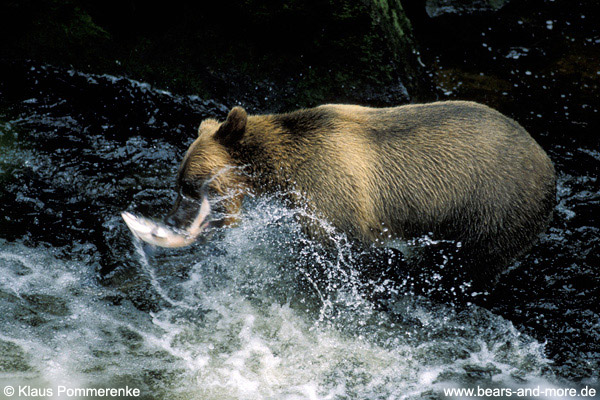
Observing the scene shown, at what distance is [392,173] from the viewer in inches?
181

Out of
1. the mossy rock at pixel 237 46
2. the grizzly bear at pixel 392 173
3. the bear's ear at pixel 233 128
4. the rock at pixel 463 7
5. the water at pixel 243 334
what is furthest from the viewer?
the rock at pixel 463 7

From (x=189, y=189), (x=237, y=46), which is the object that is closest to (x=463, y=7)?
(x=237, y=46)

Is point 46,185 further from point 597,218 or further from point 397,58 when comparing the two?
point 597,218

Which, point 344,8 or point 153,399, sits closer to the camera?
point 153,399

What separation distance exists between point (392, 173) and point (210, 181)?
1.50 m

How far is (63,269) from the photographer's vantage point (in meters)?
4.96

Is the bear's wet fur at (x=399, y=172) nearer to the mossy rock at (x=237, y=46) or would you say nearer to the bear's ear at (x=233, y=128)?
the bear's ear at (x=233, y=128)

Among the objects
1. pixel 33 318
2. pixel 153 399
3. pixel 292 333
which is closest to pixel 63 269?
pixel 33 318

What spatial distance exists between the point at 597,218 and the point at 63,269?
5195 mm

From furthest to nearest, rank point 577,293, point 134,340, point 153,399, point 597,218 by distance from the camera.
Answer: point 597,218 → point 577,293 → point 134,340 → point 153,399

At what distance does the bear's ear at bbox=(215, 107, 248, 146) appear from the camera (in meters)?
4.34

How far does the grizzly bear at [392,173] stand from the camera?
14.6 feet

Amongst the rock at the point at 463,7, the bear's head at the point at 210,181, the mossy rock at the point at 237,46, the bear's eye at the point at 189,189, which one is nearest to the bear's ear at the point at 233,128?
the bear's head at the point at 210,181

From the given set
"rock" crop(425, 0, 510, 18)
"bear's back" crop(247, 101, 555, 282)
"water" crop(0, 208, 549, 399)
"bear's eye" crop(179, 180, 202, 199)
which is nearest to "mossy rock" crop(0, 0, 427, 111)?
"rock" crop(425, 0, 510, 18)
